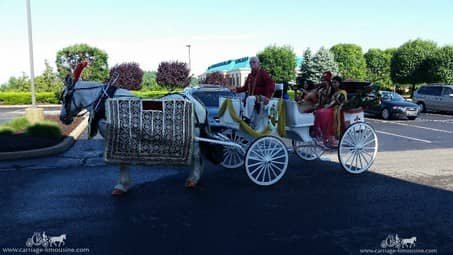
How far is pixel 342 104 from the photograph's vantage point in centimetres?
844

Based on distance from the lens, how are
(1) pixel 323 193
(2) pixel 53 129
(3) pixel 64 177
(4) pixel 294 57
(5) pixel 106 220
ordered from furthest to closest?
(4) pixel 294 57
(2) pixel 53 129
(3) pixel 64 177
(1) pixel 323 193
(5) pixel 106 220

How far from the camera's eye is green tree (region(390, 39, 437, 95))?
147 feet

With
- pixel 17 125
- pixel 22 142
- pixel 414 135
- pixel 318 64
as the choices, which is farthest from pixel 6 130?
pixel 318 64

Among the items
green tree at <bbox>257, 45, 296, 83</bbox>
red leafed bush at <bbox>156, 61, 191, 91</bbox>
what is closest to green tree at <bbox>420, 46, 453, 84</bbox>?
green tree at <bbox>257, 45, 296, 83</bbox>

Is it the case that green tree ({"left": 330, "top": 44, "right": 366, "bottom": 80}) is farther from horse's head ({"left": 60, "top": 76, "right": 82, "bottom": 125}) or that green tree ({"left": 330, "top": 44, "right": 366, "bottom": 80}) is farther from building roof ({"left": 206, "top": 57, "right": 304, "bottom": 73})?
horse's head ({"left": 60, "top": 76, "right": 82, "bottom": 125})

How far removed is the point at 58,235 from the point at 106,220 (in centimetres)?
65

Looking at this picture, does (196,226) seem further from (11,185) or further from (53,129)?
(53,129)

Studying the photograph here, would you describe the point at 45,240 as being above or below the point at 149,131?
below

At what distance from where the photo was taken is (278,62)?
61688 mm

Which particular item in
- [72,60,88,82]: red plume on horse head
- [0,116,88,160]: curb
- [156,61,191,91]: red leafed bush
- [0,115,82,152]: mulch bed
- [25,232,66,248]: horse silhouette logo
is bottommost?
[25,232,66,248]: horse silhouette logo

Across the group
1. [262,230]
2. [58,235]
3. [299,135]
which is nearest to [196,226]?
[262,230]

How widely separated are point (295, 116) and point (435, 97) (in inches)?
852

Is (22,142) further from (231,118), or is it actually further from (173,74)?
(173,74)

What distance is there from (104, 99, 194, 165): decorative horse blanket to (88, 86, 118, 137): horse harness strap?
0.30 metres
